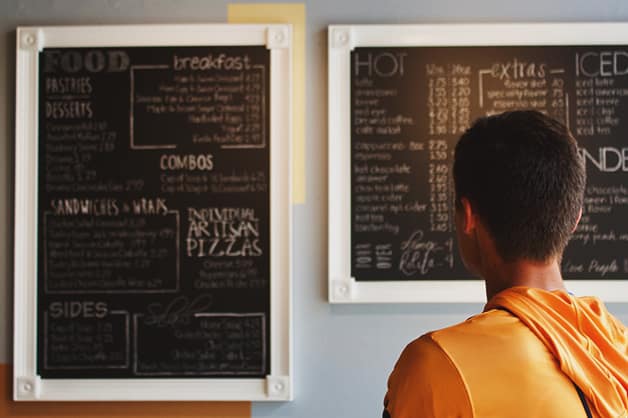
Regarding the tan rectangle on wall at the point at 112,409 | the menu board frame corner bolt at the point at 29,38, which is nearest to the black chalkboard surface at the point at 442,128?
the tan rectangle on wall at the point at 112,409

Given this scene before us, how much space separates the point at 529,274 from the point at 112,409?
155 cm

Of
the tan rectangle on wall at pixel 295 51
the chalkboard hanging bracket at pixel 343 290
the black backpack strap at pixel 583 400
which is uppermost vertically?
the tan rectangle on wall at pixel 295 51

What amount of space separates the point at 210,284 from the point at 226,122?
496 mm

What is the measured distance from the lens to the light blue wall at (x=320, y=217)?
2113 mm

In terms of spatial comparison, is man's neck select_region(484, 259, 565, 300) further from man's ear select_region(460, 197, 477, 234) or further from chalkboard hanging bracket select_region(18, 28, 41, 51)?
chalkboard hanging bracket select_region(18, 28, 41, 51)

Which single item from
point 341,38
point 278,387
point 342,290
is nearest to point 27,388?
point 278,387

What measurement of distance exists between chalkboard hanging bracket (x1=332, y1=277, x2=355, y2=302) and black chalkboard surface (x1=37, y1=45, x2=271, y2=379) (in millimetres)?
203

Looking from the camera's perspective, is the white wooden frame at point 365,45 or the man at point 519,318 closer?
the man at point 519,318

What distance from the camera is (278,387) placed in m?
2.08

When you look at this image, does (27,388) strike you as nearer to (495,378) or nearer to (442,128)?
(442,128)

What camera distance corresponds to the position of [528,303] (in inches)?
36.7

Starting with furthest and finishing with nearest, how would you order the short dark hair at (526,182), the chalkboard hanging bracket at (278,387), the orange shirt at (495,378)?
the chalkboard hanging bracket at (278,387), the short dark hair at (526,182), the orange shirt at (495,378)

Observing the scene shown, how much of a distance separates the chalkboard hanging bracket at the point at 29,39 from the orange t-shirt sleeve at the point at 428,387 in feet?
5.57

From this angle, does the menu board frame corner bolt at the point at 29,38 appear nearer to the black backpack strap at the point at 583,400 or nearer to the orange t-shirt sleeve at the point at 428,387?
the orange t-shirt sleeve at the point at 428,387
